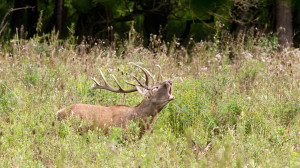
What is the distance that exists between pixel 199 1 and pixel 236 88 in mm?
1395

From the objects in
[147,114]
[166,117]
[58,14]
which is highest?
[58,14]

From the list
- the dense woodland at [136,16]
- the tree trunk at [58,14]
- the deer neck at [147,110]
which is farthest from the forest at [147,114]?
the tree trunk at [58,14]

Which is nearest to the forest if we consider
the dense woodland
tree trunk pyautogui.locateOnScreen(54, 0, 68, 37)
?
the dense woodland

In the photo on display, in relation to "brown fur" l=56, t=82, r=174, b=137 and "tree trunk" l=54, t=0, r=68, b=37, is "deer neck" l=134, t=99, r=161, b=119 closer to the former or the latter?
"brown fur" l=56, t=82, r=174, b=137

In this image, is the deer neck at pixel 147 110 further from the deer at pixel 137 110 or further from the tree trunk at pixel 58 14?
the tree trunk at pixel 58 14

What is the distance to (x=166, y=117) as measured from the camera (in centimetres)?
600

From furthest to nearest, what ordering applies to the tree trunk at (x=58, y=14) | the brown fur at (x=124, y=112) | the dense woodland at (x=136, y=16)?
the tree trunk at (x=58, y=14), the dense woodland at (x=136, y=16), the brown fur at (x=124, y=112)

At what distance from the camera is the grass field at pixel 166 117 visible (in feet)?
14.2

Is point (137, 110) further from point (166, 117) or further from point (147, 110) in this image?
point (166, 117)

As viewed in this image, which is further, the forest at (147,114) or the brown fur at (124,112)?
the brown fur at (124,112)

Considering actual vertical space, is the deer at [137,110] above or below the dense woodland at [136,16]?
below

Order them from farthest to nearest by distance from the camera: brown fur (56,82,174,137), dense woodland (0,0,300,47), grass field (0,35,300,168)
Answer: dense woodland (0,0,300,47), brown fur (56,82,174,137), grass field (0,35,300,168)

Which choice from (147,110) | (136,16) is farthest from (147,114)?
(136,16)

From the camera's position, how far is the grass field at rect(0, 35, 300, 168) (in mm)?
4340
